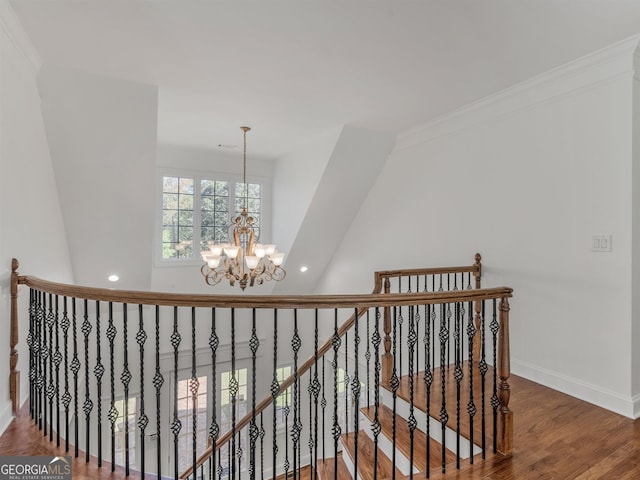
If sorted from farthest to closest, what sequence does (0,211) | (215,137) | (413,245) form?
1. (215,137)
2. (413,245)
3. (0,211)

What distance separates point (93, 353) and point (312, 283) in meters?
3.49

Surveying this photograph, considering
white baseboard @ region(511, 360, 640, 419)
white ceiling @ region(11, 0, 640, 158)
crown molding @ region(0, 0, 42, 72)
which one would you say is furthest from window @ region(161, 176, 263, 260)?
white baseboard @ region(511, 360, 640, 419)

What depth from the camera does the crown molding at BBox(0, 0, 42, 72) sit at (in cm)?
222

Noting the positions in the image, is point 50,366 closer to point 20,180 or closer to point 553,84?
point 20,180

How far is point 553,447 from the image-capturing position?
2.21 meters

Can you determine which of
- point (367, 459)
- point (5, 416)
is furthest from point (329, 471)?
point (5, 416)

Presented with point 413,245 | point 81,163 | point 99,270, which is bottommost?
point 99,270

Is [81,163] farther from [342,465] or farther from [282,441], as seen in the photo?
[282,441]

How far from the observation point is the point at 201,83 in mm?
3203

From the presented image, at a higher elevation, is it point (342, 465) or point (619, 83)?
point (619, 83)

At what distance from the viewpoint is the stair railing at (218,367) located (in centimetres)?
185

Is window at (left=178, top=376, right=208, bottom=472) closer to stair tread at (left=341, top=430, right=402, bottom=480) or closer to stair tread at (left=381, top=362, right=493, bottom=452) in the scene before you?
stair tread at (left=341, top=430, right=402, bottom=480)

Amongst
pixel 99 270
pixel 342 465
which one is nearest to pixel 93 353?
pixel 99 270

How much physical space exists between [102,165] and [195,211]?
211 centimetres
